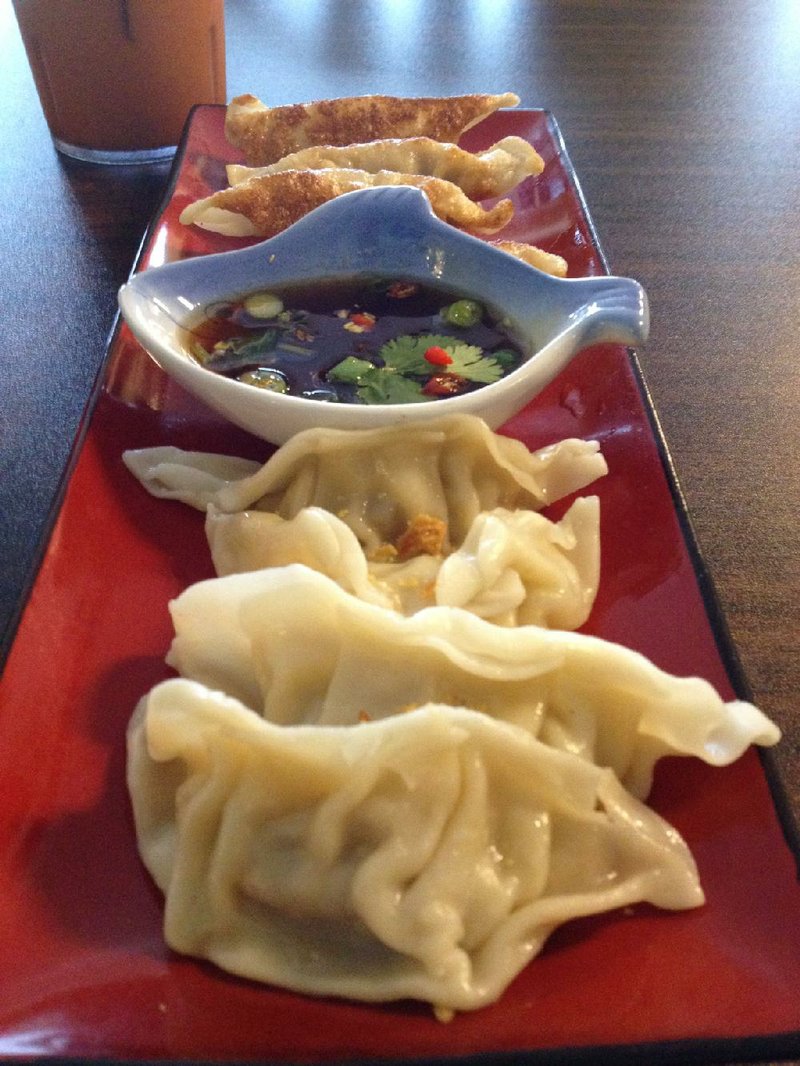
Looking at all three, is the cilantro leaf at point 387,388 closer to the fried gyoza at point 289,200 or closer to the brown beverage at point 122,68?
the fried gyoza at point 289,200

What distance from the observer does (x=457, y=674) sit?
Answer: 125 cm

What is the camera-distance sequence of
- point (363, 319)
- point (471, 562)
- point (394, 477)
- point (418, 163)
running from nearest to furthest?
point (471, 562)
point (394, 477)
point (363, 319)
point (418, 163)

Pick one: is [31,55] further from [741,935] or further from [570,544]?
[741,935]

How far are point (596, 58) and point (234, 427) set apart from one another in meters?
3.27

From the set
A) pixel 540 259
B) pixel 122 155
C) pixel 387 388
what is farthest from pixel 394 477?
pixel 122 155

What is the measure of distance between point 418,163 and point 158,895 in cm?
232

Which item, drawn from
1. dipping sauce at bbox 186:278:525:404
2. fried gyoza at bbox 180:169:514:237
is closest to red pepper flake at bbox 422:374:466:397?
dipping sauce at bbox 186:278:525:404

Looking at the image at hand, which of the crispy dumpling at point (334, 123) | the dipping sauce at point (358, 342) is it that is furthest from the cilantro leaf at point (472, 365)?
the crispy dumpling at point (334, 123)

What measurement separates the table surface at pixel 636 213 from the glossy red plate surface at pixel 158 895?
14 centimetres

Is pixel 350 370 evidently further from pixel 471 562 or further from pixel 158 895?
pixel 158 895

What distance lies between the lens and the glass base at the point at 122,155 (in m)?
3.08

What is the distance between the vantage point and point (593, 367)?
6.65 ft

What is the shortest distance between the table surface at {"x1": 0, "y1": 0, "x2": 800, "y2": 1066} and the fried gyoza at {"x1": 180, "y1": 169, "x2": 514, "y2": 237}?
332 millimetres

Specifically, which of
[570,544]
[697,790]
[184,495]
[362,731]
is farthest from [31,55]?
[697,790]
